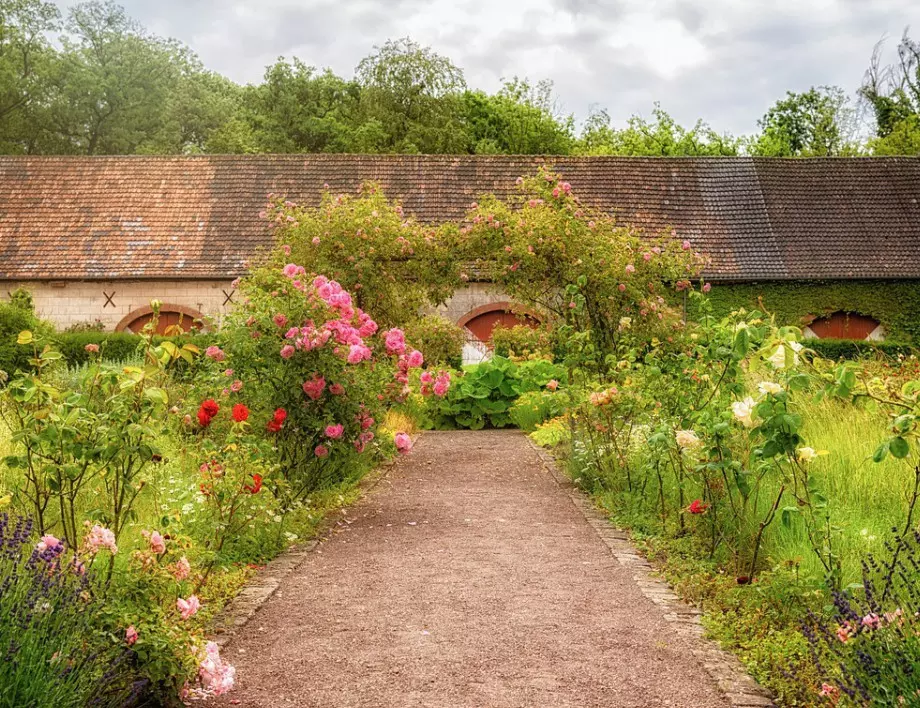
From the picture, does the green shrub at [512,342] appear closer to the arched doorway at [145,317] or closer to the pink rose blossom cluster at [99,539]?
the arched doorway at [145,317]

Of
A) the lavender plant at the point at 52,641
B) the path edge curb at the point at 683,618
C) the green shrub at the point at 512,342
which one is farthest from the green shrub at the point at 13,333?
the lavender plant at the point at 52,641

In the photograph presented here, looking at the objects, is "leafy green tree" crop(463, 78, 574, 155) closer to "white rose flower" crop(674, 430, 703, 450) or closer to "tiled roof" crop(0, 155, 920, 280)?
"tiled roof" crop(0, 155, 920, 280)

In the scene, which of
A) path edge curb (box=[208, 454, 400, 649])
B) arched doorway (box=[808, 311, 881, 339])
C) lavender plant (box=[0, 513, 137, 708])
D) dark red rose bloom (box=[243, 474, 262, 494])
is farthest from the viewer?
arched doorway (box=[808, 311, 881, 339])

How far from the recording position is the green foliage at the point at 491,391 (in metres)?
16.2

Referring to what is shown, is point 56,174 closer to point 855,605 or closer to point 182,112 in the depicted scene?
point 182,112

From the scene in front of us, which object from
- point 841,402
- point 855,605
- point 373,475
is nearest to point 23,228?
point 373,475

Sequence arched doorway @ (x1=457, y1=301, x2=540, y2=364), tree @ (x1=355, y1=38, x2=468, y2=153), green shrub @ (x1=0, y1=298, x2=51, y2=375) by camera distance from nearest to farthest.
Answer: green shrub @ (x1=0, y1=298, x2=51, y2=375) → arched doorway @ (x1=457, y1=301, x2=540, y2=364) → tree @ (x1=355, y1=38, x2=468, y2=153)

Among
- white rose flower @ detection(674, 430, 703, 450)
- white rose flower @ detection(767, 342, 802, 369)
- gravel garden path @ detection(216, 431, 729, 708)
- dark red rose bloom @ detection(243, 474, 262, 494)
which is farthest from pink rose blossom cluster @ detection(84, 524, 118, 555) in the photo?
white rose flower @ detection(674, 430, 703, 450)

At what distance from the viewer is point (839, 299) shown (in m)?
Answer: 24.3

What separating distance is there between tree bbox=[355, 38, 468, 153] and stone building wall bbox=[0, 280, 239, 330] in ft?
53.5

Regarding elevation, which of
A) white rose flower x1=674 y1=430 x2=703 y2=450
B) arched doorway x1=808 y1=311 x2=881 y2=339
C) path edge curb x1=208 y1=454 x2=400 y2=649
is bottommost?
path edge curb x1=208 y1=454 x2=400 y2=649

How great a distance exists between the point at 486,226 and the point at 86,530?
9.85 meters

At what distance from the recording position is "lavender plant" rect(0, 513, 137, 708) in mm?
3316

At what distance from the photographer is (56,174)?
26328mm
